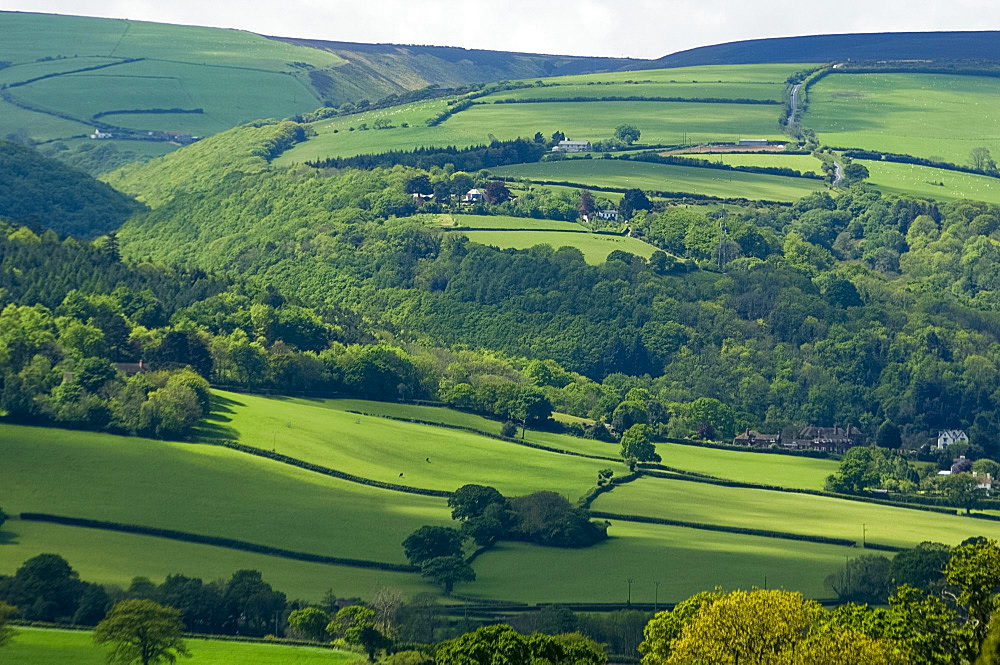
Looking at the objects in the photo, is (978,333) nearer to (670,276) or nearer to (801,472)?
(670,276)

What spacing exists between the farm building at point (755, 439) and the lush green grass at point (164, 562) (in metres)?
53.3

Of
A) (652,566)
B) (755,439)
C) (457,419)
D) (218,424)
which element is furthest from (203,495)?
(755,439)

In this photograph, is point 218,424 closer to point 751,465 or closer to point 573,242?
point 751,465

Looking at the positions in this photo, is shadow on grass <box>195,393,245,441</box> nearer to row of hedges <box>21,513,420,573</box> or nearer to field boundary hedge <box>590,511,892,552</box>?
row of hedges <box>21,513,420,573</box>

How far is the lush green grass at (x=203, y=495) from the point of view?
3999 inches

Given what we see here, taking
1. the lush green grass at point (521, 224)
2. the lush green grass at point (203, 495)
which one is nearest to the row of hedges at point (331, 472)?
the lush green grass at point (203, 495)

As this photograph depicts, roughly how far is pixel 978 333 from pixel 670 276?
31.1 meters

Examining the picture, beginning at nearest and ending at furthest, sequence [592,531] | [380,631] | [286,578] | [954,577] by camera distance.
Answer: [954,577], [380,631], [286,578], [592,531]

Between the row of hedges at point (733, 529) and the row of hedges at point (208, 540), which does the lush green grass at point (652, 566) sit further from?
the row of hedges at point (208, 540)

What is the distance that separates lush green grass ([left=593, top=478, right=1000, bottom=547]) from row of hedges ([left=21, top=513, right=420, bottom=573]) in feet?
67.0

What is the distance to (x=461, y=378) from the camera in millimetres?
149500

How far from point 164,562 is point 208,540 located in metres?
5.09

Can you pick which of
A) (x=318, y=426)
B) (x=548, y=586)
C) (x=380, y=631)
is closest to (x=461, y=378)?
(x=318, y=426)

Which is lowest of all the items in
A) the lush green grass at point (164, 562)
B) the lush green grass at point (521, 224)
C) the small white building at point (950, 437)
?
the lush green grass at point (164, 562)
